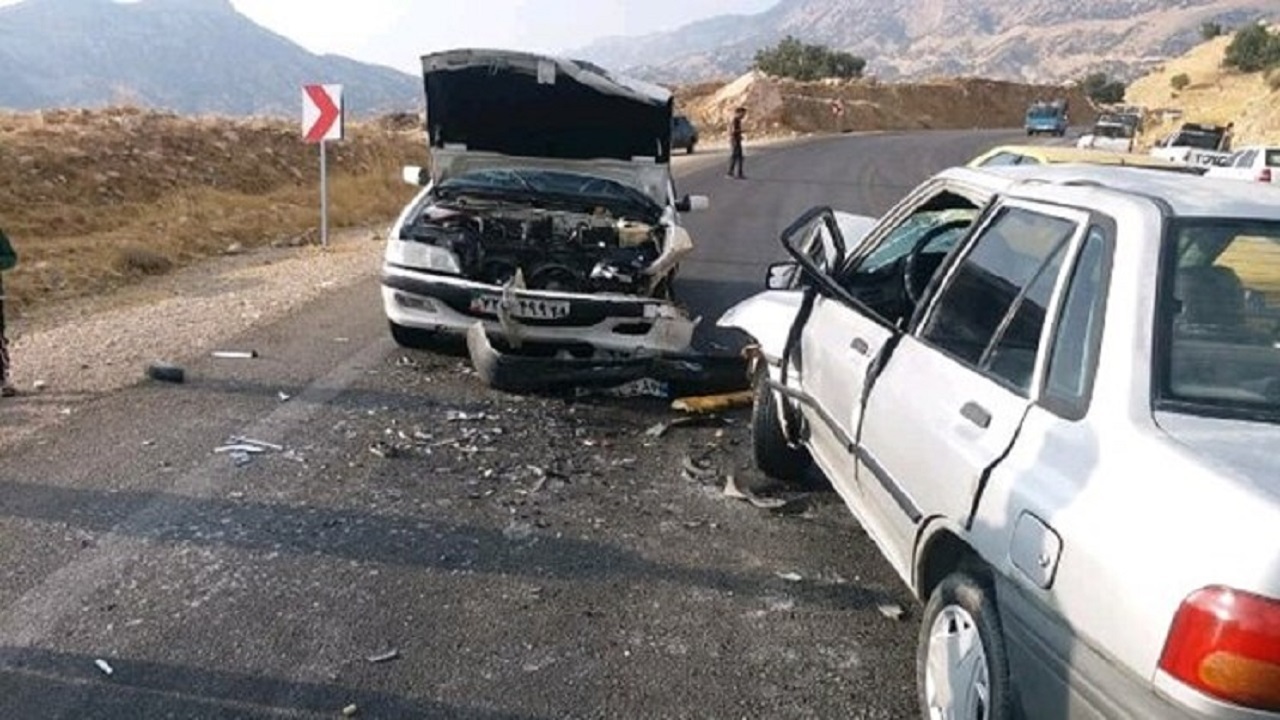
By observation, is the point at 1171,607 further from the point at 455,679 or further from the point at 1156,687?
the point at 455,679

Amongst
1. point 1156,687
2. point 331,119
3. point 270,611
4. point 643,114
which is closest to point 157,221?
point 331,119

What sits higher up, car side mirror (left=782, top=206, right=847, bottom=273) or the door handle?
car side mirror (left=782, top=206, right=847, bottom=273)

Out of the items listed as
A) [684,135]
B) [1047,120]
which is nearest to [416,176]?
[684,135]

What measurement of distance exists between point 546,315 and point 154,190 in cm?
1641

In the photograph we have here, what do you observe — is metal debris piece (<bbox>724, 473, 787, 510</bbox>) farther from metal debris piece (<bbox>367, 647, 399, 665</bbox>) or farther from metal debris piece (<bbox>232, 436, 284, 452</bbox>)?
metal debris piece (<bbox>232, 436, 284, 452</bbox>)

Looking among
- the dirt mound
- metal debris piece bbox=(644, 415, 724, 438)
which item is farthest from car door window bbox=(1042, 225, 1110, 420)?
the dirt mound

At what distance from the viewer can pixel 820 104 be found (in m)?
57.8

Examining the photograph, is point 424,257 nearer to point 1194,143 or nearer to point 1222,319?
point 1222,319

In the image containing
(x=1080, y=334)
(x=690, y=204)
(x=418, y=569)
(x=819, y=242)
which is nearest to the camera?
(x=1080, y=334)

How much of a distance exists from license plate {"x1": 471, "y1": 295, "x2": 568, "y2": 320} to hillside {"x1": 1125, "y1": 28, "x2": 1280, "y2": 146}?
35.6 m

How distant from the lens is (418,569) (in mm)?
4277

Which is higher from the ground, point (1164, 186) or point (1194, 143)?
point (1194, 143)

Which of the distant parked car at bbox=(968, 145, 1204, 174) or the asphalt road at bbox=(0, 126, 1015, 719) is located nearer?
the asphalt road at bbox=(0, 126, 1015, 719)

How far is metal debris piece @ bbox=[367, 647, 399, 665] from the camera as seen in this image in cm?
358
